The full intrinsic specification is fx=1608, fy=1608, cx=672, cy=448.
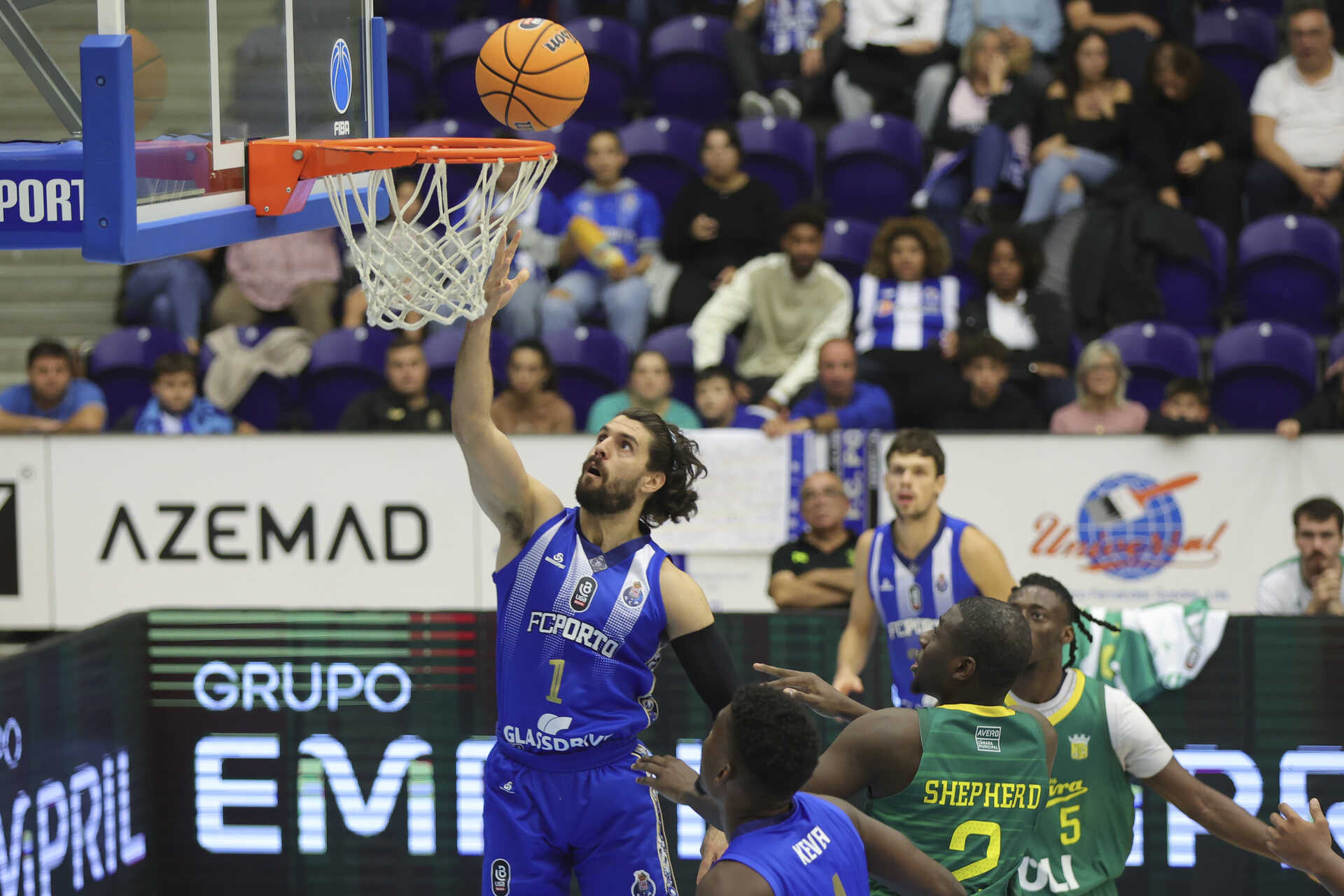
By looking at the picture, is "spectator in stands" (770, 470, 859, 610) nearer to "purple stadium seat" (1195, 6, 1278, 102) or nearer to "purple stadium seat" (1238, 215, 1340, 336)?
"purple stadium seat" (1238, 215, 1340, 336)

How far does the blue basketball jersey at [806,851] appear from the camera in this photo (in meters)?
3.16

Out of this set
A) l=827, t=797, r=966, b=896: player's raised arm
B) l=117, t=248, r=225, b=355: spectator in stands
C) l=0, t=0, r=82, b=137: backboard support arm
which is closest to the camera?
l=827, t=797, r=966, b=896: player's raised arm

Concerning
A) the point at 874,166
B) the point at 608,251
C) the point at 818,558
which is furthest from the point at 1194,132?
Answer: the point at 818,558

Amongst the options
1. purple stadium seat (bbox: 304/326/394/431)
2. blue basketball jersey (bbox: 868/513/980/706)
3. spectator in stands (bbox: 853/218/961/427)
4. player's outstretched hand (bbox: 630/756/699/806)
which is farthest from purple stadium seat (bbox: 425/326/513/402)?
player's outstretched hand (bbox: 630/756/699/806)

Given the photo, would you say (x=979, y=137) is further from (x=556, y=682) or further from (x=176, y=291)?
(x=556, y=682)

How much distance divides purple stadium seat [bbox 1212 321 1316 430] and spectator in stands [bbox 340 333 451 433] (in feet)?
15.3

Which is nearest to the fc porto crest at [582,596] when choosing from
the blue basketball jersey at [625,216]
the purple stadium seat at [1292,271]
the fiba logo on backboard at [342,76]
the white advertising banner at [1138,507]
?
the fiba logo on backboard at [342,76]

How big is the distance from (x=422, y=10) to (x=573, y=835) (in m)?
9.93

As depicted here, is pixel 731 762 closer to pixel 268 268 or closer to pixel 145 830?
pixel 145 830

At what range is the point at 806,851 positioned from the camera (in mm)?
3244

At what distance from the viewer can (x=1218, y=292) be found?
34.4ft

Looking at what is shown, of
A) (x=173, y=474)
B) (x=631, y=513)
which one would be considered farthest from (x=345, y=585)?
(x=631, y=513)

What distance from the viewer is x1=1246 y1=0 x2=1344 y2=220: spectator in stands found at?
10562 mm

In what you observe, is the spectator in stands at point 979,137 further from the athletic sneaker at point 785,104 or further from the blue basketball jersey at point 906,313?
the blue basketball jersey at point 906,313
